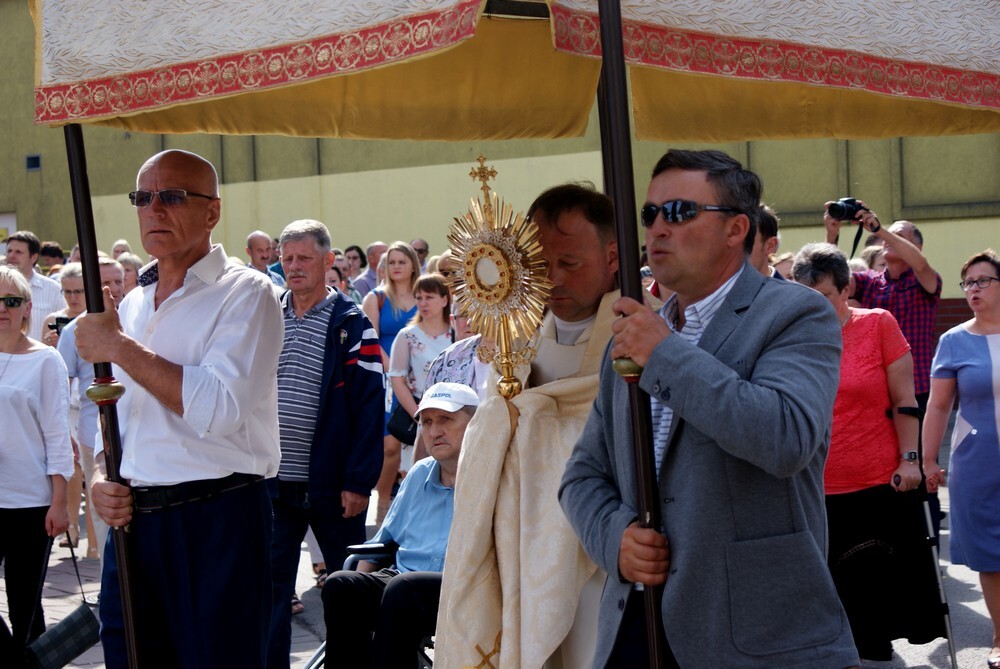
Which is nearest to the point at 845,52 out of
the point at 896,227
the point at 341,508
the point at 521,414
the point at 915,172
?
the point at 521,414

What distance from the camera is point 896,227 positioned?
9195mm

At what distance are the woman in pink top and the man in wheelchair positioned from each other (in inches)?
74.7

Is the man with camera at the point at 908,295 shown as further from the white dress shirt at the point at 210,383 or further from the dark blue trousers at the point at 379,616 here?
the white dress shirt at the point at 210,383

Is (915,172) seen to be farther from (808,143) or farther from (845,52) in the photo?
(845,52)

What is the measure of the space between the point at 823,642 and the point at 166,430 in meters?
2.06

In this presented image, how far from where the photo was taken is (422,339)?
852 cm

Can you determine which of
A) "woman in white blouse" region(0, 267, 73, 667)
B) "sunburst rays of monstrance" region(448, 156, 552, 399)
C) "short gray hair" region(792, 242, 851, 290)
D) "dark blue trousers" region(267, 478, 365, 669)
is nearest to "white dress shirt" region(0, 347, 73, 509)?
"woman in white blouse" region(0, 267, 73, 667)

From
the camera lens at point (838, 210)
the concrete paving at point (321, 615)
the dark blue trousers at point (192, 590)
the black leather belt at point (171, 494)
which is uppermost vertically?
the camera lens at point (838, 210)

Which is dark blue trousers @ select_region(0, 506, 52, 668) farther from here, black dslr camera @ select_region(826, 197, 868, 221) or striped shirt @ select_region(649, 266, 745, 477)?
black dslr camera @ select_region(826, 197, 868, 221)

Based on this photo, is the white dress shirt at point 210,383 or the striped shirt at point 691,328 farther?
the white dress shirt at point 210,383

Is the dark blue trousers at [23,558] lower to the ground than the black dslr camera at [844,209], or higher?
lower

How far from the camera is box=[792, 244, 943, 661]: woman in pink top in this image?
5.84 metres

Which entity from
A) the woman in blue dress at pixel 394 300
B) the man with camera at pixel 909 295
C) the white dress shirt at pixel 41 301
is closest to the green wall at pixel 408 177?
the white dress shirt at pixel 41 301

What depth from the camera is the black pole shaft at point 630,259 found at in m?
2.75
